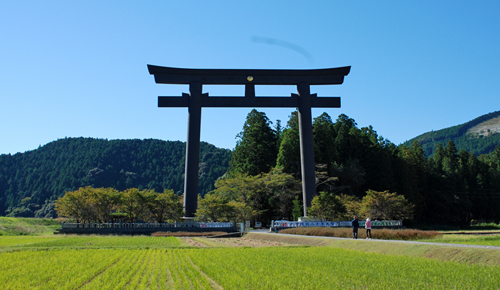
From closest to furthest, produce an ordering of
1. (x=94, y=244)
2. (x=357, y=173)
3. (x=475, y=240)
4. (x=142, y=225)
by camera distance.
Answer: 1. (x=475, y=240)
2. (x=94, y=244)
3. (x=142, y=225)
4. (x=357, y=173)

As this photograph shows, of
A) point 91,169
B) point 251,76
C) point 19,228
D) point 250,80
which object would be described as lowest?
point 19,228

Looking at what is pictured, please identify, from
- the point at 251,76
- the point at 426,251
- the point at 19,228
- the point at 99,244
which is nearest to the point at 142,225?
the point at 99,244

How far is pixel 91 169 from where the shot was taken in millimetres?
131625

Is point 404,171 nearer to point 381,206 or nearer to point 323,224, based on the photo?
point 381,206

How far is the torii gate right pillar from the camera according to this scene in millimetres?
35750

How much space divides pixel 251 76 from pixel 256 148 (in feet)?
68.9

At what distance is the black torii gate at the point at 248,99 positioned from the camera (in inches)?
1400

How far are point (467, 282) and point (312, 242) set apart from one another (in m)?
12.3

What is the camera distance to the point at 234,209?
37.0m

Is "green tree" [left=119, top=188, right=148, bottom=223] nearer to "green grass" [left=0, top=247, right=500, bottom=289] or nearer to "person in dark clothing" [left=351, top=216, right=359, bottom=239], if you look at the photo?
"person in dark clothing" [left=351, top=216, right=359, bottom=239]

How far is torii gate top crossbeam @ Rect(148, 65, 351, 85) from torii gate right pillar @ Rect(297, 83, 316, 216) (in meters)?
1.09

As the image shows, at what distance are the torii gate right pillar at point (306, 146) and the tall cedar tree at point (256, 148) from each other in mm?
18238

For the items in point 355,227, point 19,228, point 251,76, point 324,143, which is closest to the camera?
point 355,227

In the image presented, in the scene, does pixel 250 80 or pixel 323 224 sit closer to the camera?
pixel 323 224
